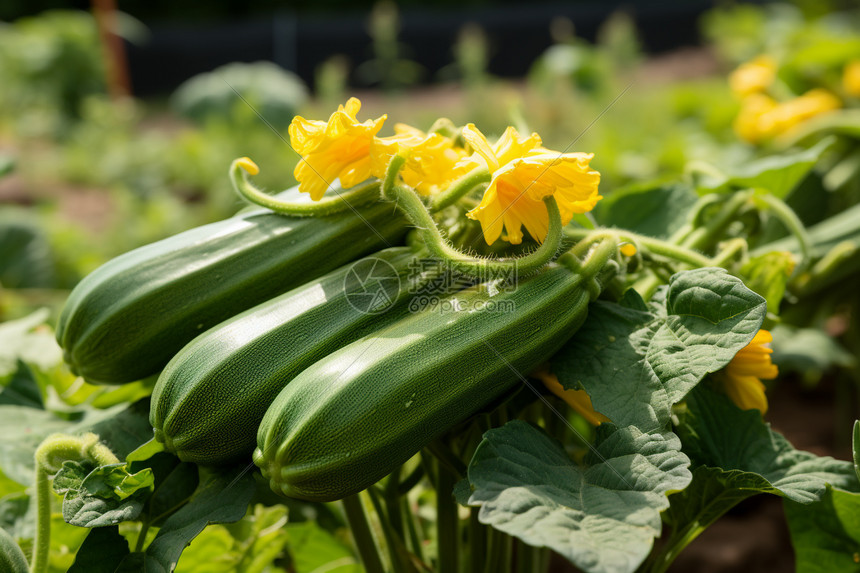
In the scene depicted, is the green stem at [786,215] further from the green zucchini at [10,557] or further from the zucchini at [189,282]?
the green zucchini at [10,557]

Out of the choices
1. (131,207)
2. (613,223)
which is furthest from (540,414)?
(131,207)

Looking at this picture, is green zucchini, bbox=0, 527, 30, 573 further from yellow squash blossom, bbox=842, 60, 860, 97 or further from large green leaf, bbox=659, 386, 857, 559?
yellow squash blossom, bbox=842, 60, 860, 97

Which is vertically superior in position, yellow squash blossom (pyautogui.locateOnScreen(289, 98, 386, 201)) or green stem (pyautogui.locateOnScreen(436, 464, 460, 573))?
yellow squash blossom (pyautogui.locateOnScreen(289, 98, 386, 201))

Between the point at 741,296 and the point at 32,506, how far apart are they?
0.96 metres

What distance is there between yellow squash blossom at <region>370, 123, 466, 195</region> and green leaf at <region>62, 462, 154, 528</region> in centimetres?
43

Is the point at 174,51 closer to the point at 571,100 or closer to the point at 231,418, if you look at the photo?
the point at 571,100

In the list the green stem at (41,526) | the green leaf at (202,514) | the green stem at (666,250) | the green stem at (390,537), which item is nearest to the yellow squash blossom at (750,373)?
the green stem at (666,250)

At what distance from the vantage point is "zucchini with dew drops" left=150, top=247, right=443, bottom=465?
2.58 feet

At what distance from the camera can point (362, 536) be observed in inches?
37.3

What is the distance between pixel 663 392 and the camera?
794 millimetres

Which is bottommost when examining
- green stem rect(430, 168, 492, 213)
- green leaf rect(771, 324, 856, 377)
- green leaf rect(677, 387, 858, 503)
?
green leaf rect(771, 324, 856, 377)

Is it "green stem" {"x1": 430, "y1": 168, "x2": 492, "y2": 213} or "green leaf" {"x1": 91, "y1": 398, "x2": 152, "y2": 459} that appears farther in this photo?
"green leaf" {"x1": 91, "y1": 398, "x2": 152, "y2": 459}

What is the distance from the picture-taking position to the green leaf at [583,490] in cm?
66

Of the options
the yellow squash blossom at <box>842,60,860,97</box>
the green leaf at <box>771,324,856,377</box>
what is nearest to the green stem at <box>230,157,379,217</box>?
the green leaf at <box>771,324,856,377</box>
